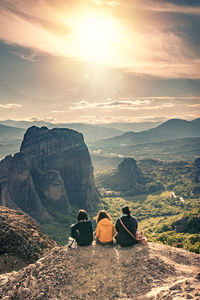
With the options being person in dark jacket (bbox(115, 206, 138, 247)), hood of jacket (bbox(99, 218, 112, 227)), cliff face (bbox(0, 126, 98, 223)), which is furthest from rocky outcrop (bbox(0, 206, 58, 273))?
cliff face (bbox(0, 126, 98, 223))

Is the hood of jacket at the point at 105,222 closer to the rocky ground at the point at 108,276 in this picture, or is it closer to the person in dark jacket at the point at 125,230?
the person in dark jacket at the point at 125,230

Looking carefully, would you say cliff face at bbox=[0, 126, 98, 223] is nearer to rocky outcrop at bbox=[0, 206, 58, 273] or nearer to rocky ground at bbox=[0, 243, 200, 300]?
rocky outcrop at bbox=[0, 206, 58, 273]

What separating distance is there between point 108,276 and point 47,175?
79.0m

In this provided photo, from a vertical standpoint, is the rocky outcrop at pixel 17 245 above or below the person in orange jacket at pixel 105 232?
below

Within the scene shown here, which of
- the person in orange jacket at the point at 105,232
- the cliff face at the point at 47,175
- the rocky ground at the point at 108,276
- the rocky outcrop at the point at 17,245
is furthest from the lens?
the cliff face at the point at 47,175

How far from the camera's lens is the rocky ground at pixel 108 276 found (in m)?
11.7

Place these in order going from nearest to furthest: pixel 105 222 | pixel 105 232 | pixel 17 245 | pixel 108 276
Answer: pixel 108 276
pixel 105 232
pixel 105 222
pixel 17 245

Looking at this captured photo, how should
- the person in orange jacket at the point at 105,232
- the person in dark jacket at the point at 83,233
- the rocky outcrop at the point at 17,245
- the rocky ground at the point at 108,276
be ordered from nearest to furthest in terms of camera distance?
the rocky ground at the point at 108,276 → the person in dark jacket at the point at 83,233 → the person in orange jacket at the point at 105,232 → the rocky outcrop at the point at 17,245

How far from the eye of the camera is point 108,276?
13.1 meters

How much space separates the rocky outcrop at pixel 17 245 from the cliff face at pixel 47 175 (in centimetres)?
4972

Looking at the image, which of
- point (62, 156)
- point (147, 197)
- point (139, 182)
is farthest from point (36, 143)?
point (139, 182)

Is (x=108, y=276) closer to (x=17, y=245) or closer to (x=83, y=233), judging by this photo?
(x=83, y=233)

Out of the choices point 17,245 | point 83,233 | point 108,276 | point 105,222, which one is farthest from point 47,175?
point 108,276

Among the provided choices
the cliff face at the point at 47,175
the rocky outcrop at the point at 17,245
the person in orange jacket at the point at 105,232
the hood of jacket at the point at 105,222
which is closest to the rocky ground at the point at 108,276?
the person in orange jacket at the point at 105,232
